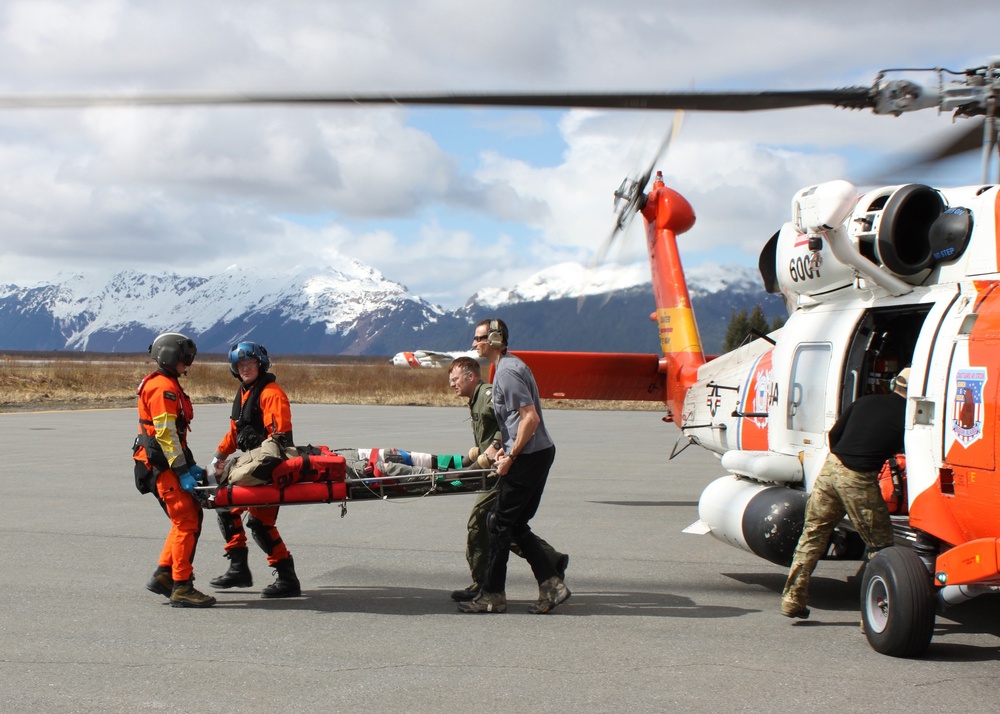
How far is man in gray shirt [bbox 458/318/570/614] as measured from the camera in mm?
5949

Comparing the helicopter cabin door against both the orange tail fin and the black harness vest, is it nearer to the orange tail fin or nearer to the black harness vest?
the orange tail fin

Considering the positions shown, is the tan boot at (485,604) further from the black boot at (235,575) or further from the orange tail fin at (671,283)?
the orange tail fin at (671,283)

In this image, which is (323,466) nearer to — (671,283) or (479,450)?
(479,450)

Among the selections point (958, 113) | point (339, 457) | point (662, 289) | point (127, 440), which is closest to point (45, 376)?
point (127, 440)

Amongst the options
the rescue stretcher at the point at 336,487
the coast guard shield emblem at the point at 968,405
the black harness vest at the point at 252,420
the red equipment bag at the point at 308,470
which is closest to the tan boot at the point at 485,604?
the rescue stretcher at the point at 336,487

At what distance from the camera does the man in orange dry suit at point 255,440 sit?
6.30 metres

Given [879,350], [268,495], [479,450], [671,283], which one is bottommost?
[268,495]

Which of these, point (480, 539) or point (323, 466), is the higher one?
point (323, 466)

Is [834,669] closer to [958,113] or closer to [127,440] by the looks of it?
[958,113]

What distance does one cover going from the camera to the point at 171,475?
240 inches

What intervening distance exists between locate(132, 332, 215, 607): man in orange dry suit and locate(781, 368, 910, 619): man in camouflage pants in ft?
12.7

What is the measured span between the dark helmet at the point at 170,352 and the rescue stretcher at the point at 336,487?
2.79ft

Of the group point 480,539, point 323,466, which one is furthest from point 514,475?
point 323,466

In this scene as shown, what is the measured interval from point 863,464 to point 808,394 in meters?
1.25
